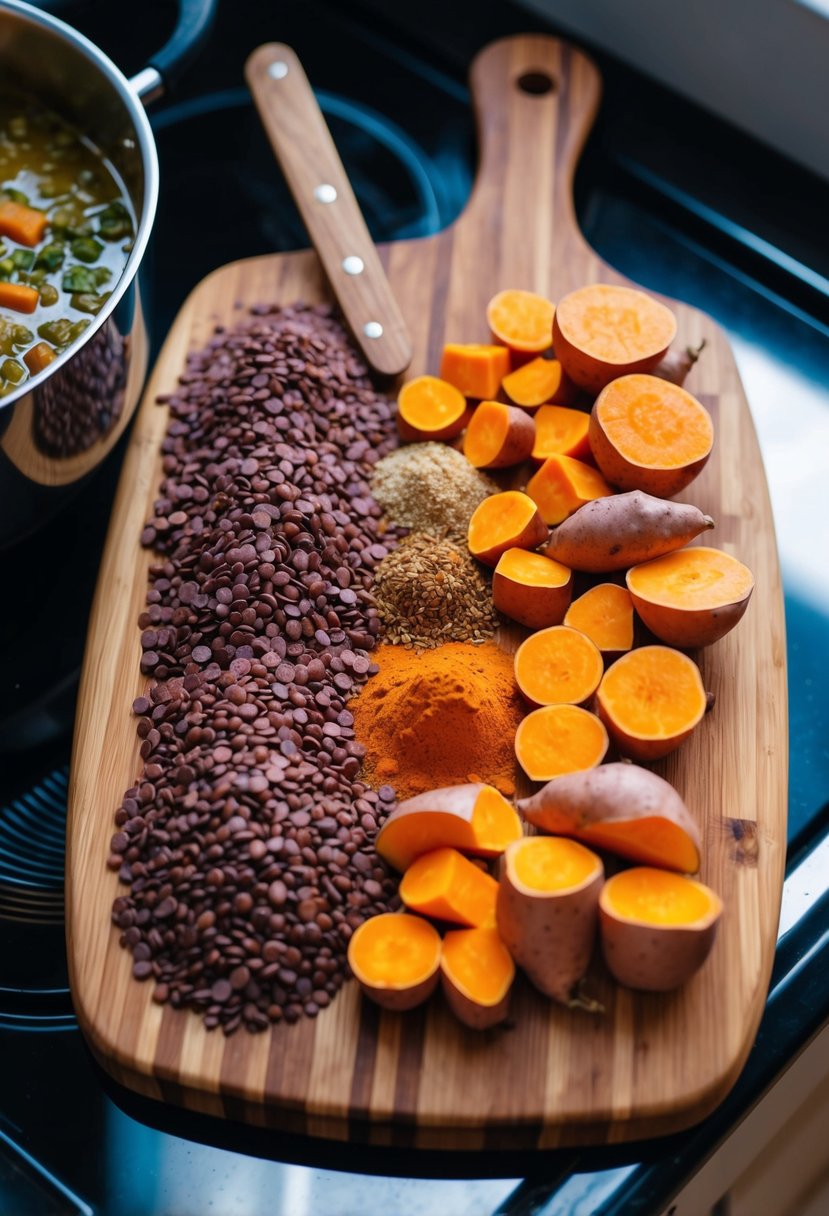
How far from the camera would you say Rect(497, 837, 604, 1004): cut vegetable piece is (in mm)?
1329

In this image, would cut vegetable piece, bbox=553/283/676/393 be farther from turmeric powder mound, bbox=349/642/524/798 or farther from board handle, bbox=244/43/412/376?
turmeric powder mound, bbox=349/642/524/798

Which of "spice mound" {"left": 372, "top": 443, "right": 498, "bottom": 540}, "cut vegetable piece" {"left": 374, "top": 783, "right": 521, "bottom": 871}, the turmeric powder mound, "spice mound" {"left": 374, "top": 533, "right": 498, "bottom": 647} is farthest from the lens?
"spice mound" {"left": 372, "top": 443, "right": 498, "bottom": 540}

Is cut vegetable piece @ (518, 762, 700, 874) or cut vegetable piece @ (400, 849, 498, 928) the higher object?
cut vegetable piece @ (518, 762, 700, 874)

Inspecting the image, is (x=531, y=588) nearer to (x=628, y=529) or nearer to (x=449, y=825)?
(x=628, y=529)

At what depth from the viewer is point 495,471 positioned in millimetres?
1860

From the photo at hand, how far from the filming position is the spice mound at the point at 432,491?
178cm

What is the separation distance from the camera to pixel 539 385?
1.88m

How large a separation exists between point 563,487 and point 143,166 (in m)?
0.78

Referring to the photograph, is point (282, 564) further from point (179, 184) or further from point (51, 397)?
point (179, 184)

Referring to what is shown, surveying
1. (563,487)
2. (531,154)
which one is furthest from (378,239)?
(563,487)

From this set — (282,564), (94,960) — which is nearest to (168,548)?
(282,564)

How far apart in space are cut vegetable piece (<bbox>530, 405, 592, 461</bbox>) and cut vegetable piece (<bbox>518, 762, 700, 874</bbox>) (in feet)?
1.88

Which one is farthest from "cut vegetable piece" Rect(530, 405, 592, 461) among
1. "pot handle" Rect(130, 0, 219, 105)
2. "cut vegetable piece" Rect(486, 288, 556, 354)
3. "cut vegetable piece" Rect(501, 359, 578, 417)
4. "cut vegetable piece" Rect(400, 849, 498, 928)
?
"pot handle" Rect(130, 0, 219, 105)

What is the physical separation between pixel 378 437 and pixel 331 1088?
997 mm
